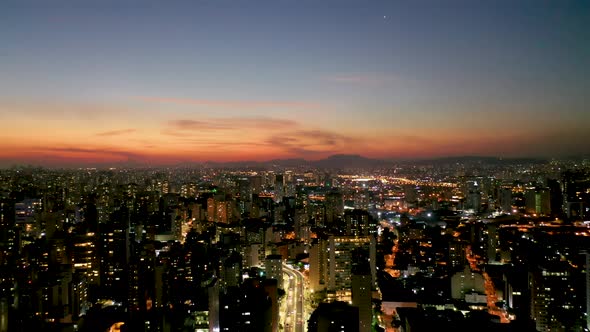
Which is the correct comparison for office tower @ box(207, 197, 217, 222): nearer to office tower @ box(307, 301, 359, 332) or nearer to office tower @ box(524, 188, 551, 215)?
office tower @ box(307, 301, 359, 332)

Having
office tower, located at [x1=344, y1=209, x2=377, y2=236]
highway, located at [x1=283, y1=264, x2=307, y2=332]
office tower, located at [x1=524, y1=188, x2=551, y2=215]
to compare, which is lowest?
highway, located at [x1=283, y1=264, x2=307, y2=332]

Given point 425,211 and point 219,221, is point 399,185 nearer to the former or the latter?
point 425,211

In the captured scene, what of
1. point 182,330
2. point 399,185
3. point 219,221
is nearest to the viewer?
point 182,330

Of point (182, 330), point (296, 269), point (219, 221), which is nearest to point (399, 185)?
point (219, 221)

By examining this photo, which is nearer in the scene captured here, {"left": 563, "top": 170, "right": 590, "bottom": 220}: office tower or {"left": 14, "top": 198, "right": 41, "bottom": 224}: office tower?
{"left": 14, "top": 198, "right": 41, "bottom": 224}: office tower

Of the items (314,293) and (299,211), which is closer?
(314,293)

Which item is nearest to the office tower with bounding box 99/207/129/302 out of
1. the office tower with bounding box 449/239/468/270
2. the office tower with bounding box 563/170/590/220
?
the office tower with bounding box 449/239/468/270

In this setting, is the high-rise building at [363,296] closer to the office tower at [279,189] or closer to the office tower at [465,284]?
the office tower at [465,284]

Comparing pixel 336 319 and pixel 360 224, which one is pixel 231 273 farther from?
pixel 360 224

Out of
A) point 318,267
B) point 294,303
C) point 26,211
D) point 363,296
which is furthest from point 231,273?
point 26,211
